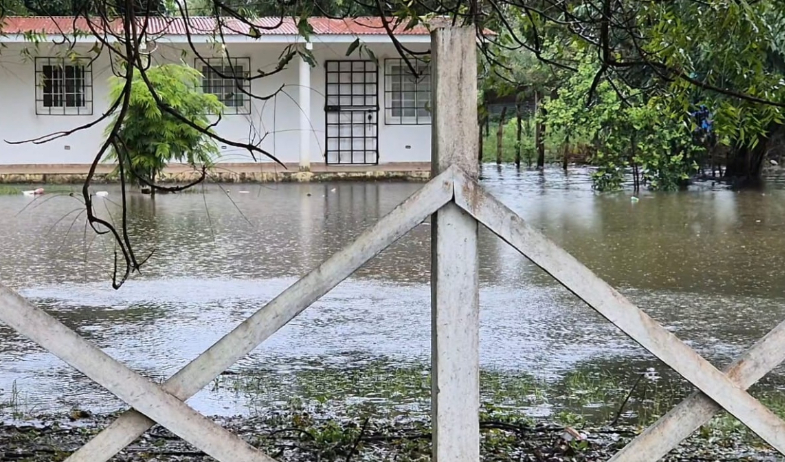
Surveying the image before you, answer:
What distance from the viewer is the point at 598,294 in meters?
2.39

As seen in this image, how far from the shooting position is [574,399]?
5.33 meters


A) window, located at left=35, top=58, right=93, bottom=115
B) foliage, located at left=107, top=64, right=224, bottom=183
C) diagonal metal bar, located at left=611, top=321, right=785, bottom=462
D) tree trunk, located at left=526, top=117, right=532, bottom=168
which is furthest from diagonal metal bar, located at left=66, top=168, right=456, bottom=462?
tree trunk, located at left=526, top=117, right=532, bottom=168

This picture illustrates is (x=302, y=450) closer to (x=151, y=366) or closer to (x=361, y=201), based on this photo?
(x=151, y=366)

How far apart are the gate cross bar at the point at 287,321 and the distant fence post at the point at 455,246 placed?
5cm

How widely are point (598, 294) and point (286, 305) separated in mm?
724

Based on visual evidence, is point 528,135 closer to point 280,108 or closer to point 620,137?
point 280,108

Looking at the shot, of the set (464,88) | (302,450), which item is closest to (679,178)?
(302,450)

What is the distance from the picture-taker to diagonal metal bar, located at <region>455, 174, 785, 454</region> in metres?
2.37

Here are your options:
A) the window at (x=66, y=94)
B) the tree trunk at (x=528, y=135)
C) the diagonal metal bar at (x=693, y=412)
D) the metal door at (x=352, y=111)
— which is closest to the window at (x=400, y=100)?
the metal door at (x=352, y=111)

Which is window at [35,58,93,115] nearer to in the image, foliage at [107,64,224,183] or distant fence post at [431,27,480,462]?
foliage at [107,64,224,183]

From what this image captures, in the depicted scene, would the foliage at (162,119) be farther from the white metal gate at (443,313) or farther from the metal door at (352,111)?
the white metal gate at (443,313)

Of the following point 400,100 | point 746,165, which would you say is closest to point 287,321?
point 746,165

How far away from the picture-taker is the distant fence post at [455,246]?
237 cm

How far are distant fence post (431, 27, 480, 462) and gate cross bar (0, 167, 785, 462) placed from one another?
0.16 ft
